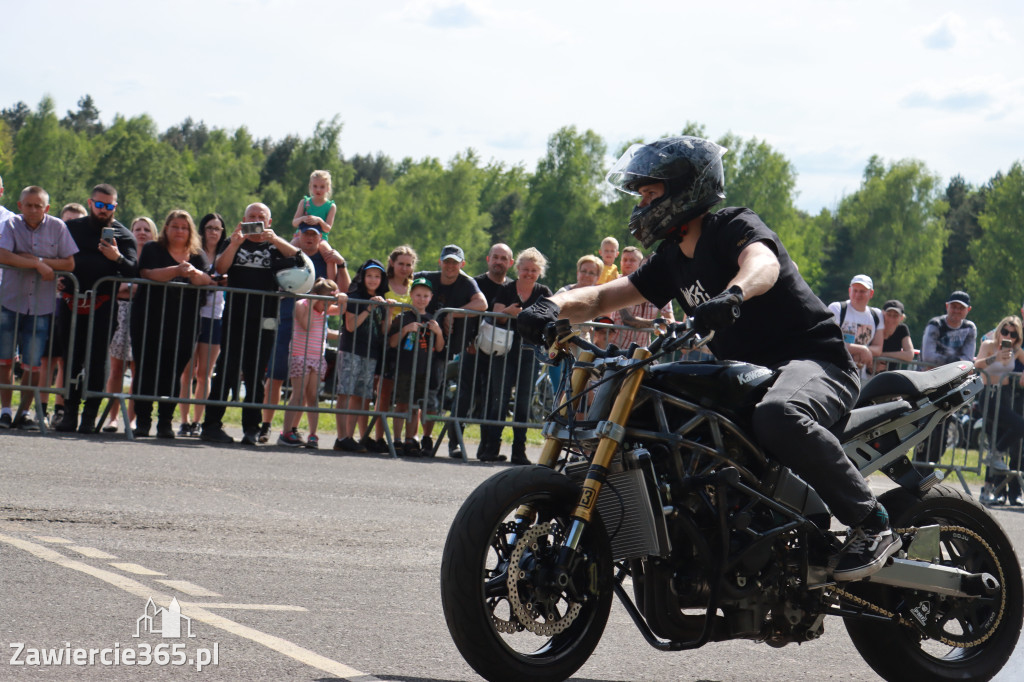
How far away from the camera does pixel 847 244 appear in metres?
91.6

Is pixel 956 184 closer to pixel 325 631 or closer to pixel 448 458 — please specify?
pixel 448 458

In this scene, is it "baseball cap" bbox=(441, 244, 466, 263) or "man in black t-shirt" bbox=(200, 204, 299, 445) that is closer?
"man in black t-shirt" bbox=(200, 204, 299, 445)

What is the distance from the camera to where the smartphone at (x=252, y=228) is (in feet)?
38.6

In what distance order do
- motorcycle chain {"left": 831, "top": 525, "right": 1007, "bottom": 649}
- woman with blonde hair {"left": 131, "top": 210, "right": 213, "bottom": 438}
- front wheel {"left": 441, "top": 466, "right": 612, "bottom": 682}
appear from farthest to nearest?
woman with blonde hair {"left": 131, "top": 210, "right": 213, "bottom": 438}, motorcycle chain {"left": 831, "top": 525, "right": 1007, "bottom": 649}, front wheel {"left": 441, "top": 466, "right": 612, "bottom": 682}

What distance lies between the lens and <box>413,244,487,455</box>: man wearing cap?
12383mm

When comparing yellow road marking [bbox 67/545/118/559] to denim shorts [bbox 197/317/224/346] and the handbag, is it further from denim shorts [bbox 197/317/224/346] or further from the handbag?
the handbag

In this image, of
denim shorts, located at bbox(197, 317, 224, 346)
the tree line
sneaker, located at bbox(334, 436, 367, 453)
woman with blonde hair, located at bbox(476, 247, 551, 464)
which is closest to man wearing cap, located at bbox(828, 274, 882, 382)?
woman with blonde hair, located at bbox(476, 247, 551, 464)

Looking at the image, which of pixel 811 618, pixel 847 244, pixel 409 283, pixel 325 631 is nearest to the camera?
pixel 811 618

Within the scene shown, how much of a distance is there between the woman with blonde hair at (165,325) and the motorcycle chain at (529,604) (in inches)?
311

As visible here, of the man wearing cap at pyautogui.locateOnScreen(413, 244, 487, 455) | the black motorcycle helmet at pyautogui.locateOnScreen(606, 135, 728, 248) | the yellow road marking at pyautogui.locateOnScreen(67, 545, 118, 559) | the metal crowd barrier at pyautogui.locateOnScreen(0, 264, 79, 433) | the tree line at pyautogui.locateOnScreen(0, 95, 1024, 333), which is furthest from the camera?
the tree line at pyautogui.locateOnScreen(0, 95, 1024, 333)

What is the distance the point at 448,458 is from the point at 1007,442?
601 cm

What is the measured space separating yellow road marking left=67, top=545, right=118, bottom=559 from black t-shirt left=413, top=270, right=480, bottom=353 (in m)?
6.32

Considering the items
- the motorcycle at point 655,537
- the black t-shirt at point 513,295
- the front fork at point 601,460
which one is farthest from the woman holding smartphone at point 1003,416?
the front fork at point 601,460

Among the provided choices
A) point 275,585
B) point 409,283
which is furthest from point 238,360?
point 275,585
